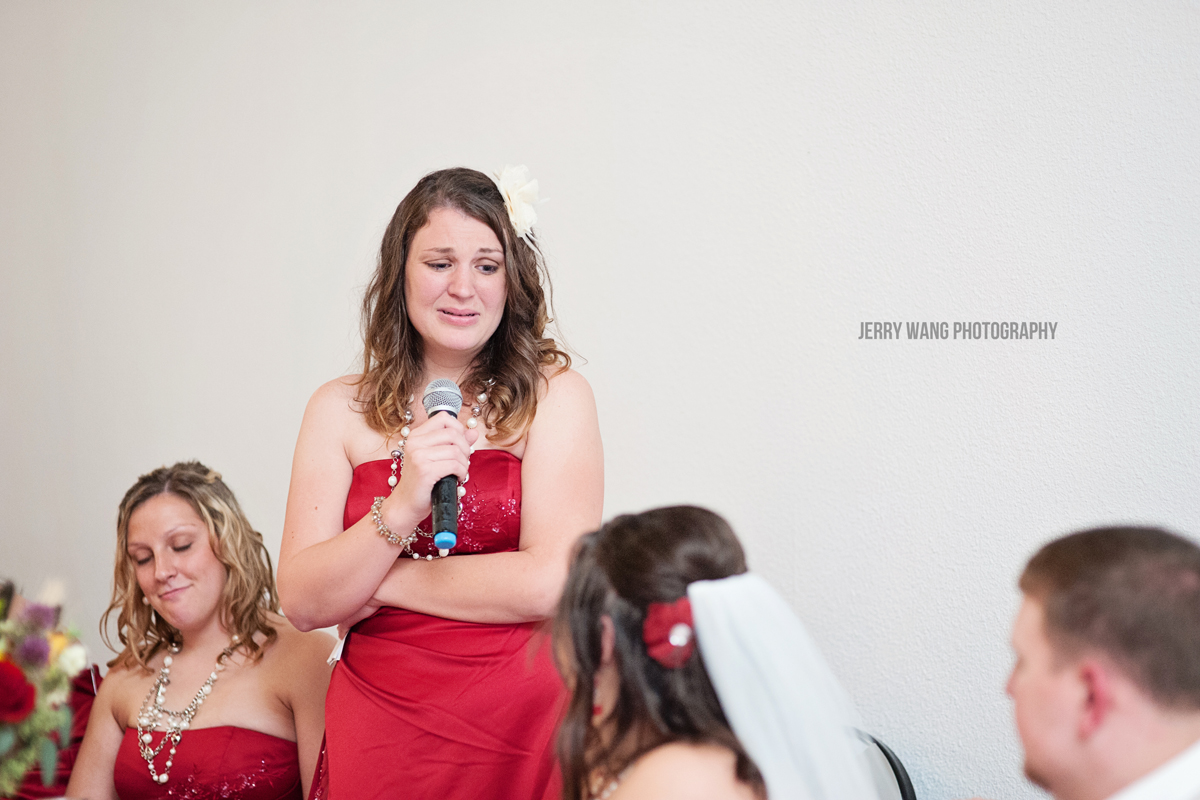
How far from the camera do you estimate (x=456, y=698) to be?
5.76 feet

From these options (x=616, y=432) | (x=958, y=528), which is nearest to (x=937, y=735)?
(x=958, y=528)

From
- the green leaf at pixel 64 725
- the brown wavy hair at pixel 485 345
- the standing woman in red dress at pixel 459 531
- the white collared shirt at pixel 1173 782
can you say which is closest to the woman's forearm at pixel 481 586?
the standing woman in red dress at pixel 459 531

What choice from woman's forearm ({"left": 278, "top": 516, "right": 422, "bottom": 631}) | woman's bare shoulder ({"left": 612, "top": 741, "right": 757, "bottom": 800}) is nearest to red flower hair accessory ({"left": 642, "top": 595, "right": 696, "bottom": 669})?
woman's bare shoulder ({"left": 612, "top": 741, "right": 757, "bottom": 800})

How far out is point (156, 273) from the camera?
3.64 m

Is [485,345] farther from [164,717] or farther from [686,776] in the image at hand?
[164,717]

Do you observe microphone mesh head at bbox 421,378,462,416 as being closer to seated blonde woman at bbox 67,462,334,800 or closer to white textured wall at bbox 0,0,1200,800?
white textured wall at bbox 0,0,1200,800

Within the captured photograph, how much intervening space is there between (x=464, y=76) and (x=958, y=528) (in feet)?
6.12

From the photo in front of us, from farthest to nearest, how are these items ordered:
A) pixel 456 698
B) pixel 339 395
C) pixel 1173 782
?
pixel 339 395 → pixel 456 698 → pixel 1173 782

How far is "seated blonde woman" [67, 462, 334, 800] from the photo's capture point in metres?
2.31

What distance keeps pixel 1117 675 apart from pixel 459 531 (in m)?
1.06

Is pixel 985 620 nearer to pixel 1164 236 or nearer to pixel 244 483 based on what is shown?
pixel 1164 236

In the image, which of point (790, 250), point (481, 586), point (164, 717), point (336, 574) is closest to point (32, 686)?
point (336, 574)

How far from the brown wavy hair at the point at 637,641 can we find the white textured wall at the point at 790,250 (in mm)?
1048

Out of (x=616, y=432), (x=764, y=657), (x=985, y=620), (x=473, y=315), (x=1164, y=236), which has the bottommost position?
(x=985, y=620)
